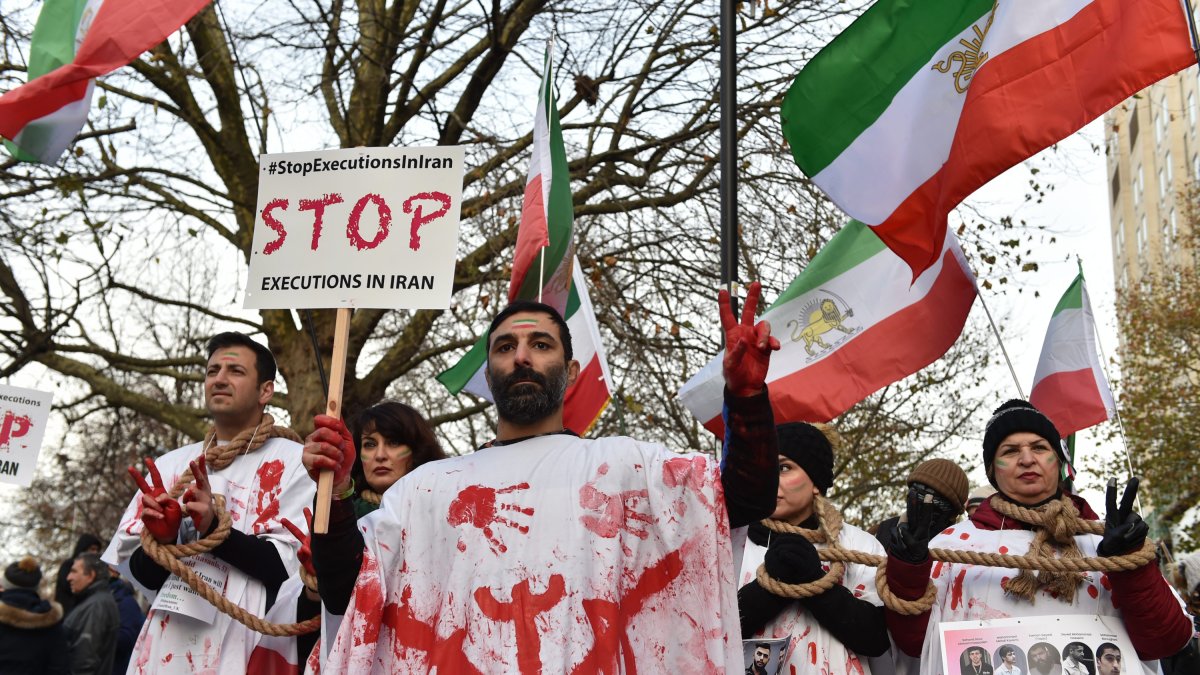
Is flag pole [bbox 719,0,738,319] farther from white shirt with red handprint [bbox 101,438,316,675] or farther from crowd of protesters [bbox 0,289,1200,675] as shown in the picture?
white shirt with red handprint [bbox 101,438,316,675]

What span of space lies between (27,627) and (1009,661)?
598cm

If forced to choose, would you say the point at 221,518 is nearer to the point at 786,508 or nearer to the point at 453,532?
the point at 453,532

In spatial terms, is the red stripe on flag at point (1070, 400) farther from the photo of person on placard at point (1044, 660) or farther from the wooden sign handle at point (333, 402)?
the wooden sign handle at point (333, 402)

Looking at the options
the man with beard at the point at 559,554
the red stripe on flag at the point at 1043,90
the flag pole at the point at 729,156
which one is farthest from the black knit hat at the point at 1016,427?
the man with beard at the point at 559,554

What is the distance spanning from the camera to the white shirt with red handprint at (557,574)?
10.3ft

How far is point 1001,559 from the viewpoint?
3.95 m

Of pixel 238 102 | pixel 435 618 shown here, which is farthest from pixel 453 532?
pixel 238 102

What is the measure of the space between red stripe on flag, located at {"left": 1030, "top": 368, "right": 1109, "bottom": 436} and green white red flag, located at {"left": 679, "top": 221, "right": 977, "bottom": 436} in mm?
1161

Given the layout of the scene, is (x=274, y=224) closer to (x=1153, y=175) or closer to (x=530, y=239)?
(x=530, y=239)

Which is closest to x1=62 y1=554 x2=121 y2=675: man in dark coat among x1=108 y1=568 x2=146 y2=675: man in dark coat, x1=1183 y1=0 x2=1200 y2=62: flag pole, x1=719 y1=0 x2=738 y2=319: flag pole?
x1=108 y1=568 x2=146 y2=675: man in dark coat

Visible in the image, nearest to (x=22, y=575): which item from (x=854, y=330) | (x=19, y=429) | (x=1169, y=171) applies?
(x=19, y=429)

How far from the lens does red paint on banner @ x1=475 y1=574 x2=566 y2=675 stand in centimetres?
310

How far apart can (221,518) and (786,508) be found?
198 cm

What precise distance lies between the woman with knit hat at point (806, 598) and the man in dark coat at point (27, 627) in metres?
A: 5.04
